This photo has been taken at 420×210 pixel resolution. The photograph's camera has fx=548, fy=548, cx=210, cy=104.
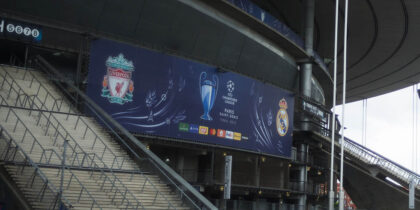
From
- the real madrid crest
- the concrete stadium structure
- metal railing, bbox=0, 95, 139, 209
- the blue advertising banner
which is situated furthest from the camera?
the real madrid crest

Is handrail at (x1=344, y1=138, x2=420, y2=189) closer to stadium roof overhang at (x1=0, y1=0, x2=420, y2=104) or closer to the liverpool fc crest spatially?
stadium roof overhang at (x1=0, y1=0, x2=420, y2=104)

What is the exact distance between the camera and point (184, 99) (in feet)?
107

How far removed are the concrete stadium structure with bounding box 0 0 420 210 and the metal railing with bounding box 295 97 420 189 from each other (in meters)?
0.12

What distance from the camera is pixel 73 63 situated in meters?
29.3

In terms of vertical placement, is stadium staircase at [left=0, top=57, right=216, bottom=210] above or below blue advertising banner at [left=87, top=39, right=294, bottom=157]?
below

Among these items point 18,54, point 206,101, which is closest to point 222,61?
point 206,101

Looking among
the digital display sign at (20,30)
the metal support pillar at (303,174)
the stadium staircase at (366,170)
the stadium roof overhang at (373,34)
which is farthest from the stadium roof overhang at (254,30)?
the metal support pillar at (303,174)

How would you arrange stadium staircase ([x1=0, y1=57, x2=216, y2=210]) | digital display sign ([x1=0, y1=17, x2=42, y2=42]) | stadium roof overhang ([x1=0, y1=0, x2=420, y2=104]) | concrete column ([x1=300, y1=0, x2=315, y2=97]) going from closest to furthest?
stadium staircase ([x1=0, y1=57, x2=216, y2=210])
digital display sign ([x1=0, y1=17, x2=42, y2=42])
stadium roof overhang ([x1=0, y1=0, x2=420, y2=104])
concrete column ([x1=300, y1=0, x2=315, y2=97])

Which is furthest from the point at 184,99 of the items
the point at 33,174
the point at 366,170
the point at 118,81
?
the point at 366,170

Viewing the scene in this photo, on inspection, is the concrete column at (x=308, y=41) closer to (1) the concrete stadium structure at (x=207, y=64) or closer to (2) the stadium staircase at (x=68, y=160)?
(1) the concrete stadium structure at (x=207, y=64)

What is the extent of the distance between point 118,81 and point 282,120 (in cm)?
1615

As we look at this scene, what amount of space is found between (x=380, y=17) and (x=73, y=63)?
30684 mm

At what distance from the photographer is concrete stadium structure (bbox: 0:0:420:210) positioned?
1928 centimetres

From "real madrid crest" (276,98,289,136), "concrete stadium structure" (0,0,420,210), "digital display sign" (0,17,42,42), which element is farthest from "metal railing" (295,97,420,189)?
"digital display sign" (0,17,42,42)
